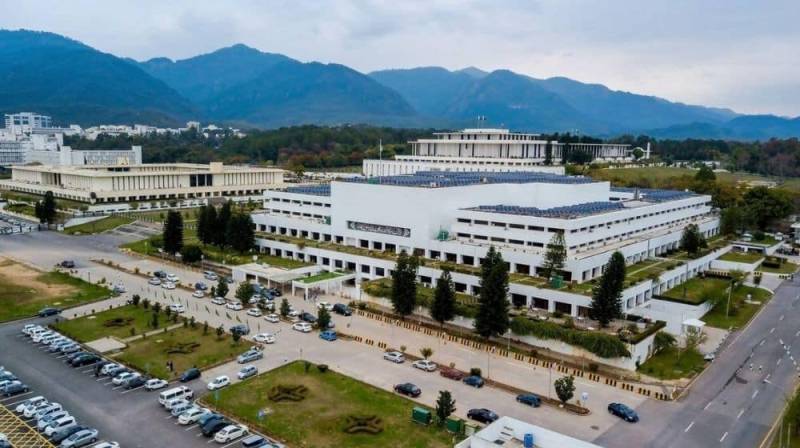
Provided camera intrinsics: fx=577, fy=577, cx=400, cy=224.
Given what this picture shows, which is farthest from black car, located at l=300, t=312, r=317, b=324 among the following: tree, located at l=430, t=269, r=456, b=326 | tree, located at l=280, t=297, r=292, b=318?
tree, located at l=430, t=269, r=456, b=326

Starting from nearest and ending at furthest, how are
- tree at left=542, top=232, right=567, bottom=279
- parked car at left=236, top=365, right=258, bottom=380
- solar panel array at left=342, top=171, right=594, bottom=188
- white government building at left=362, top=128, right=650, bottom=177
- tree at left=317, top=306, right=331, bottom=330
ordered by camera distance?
parked car at left=236, top=365, right=258, bottom=380, tree at left=317, top=306, right=331, bottom=330, tree at left=542, top=232, right=567, bottom=279, solar panel array at left=342, top=171, right=594, bottom=188, white government building at left=362, top=128, right=650, bottom=177

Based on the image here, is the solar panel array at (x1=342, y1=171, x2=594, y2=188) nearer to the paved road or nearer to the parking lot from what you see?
the paved road

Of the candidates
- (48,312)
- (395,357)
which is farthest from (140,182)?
(395,357)

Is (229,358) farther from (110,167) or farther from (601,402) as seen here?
(110,167)

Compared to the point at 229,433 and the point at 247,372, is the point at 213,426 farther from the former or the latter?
the point at 247,372

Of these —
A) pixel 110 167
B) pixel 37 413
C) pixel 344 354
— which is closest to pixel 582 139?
pixel 110 167

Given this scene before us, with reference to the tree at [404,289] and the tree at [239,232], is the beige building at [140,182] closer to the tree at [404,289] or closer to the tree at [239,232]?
the tree at [239,232]
